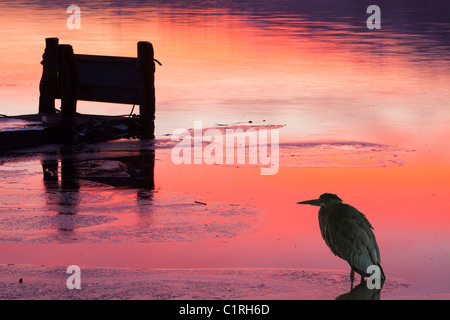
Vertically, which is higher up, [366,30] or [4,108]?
[366,30]

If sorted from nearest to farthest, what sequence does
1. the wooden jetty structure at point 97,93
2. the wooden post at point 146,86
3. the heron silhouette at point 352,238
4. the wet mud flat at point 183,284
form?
the heron silhouette at point 352,238 → the wet mud flat at point 183,284 → the wooden jetty structure at point 97,93 → the wooden post at point 146,86

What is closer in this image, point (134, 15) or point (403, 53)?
point (403, 53)

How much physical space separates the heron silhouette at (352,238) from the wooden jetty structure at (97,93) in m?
8.49

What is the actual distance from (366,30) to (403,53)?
10386 millimetres

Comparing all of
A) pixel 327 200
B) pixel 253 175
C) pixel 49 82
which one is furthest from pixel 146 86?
pixel 327 200

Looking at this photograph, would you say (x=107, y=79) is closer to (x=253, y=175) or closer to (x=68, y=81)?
(x=68, y=81)

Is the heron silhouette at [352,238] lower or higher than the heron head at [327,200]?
lower

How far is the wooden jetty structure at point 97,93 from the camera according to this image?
1561 cm

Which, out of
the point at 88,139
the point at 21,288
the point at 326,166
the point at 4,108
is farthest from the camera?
the point at 4,108

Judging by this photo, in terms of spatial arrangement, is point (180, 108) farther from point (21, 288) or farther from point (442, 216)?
point (21, 288)

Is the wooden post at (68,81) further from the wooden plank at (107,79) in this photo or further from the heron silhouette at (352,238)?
the heron silhouette at (352,238)

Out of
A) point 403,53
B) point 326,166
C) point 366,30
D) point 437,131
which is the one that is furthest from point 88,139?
point 366,30

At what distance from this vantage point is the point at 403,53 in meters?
31.2

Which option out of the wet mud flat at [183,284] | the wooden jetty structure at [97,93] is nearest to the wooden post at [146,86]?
the wooden jetty structure at [97,93]
